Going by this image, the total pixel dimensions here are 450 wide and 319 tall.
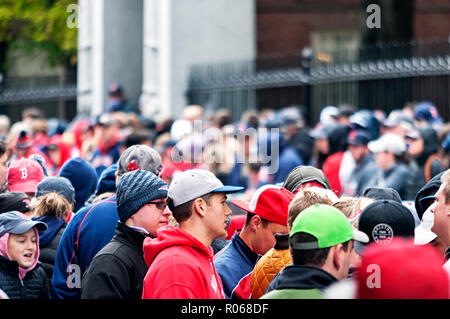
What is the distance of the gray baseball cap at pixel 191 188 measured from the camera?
513cm

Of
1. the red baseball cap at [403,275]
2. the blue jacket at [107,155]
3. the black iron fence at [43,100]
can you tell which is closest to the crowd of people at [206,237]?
the red baseball cap at [403,275]

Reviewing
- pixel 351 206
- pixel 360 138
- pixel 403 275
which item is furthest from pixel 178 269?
pixel 360 138

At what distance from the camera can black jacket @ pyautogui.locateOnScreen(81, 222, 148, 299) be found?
16.9 ft

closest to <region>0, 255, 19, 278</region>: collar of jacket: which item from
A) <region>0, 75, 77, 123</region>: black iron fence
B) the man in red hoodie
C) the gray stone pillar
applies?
the man in red hoodie

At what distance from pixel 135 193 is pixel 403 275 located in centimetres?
297

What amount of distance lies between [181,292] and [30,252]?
168 cm

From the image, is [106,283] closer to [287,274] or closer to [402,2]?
[287,274]

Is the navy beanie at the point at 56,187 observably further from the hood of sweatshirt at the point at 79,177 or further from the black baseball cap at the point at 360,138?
the black baseball cap at the point at 360,138

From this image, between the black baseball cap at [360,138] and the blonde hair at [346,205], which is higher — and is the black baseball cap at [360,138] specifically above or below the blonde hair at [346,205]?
above

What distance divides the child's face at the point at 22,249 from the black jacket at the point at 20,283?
Answer: 59mm

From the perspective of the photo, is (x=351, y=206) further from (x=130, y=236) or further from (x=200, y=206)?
(x=130, y=236)

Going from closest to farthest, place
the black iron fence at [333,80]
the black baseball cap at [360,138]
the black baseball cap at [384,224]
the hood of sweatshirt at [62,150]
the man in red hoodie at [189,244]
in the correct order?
the man in red hoodie at [189,244], the black baseball cap at [384,224], the black baseball cap at [360,138], the hood of sweatshirt at [62,150], the black iron fence at [333,80]

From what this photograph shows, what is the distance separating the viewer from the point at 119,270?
5.26m

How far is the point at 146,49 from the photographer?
21266mm
